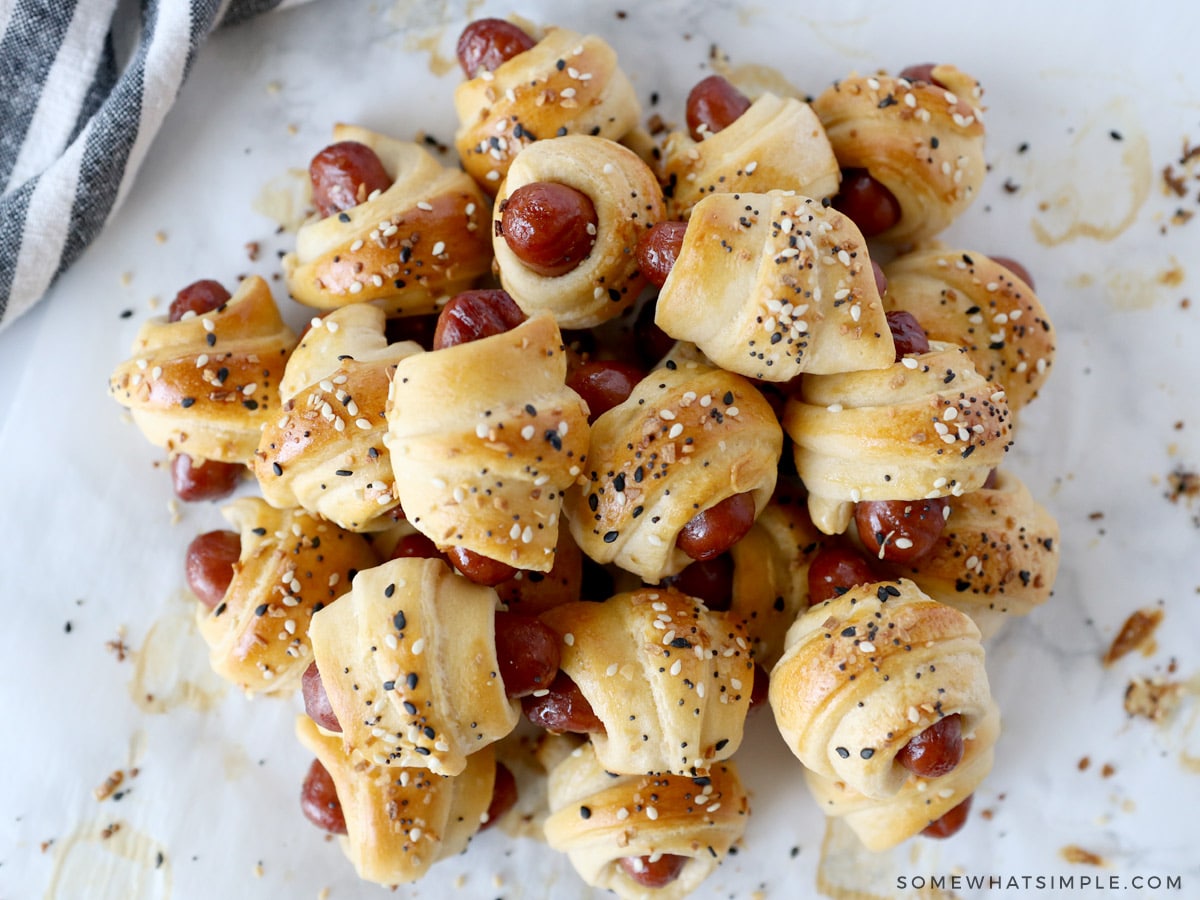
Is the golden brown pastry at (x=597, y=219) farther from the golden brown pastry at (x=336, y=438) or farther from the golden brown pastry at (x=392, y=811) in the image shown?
the golden brown pastry at (x=392, y=811)

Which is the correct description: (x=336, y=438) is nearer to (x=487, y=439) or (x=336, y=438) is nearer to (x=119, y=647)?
(x=487, y=439)

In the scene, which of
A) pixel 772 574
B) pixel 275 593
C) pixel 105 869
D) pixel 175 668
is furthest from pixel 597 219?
pixel 105 869

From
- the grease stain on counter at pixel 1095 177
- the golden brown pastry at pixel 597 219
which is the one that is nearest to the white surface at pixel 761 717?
the grease stain on counter at pixel 1095 177

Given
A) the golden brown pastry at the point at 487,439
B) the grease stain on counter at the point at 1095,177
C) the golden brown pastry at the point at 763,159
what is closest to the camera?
the golden brown pastry at the point at 487,439

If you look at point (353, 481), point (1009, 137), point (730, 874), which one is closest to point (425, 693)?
point (353, 481)

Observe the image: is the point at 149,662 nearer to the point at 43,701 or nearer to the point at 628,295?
the point at 43,701

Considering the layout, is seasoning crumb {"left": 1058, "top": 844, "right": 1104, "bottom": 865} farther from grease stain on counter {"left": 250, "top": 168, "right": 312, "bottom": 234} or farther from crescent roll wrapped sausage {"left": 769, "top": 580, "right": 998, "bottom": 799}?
grease stain on counter {"left": 250, "top": 168, "right": 312, "bottom": 234}
